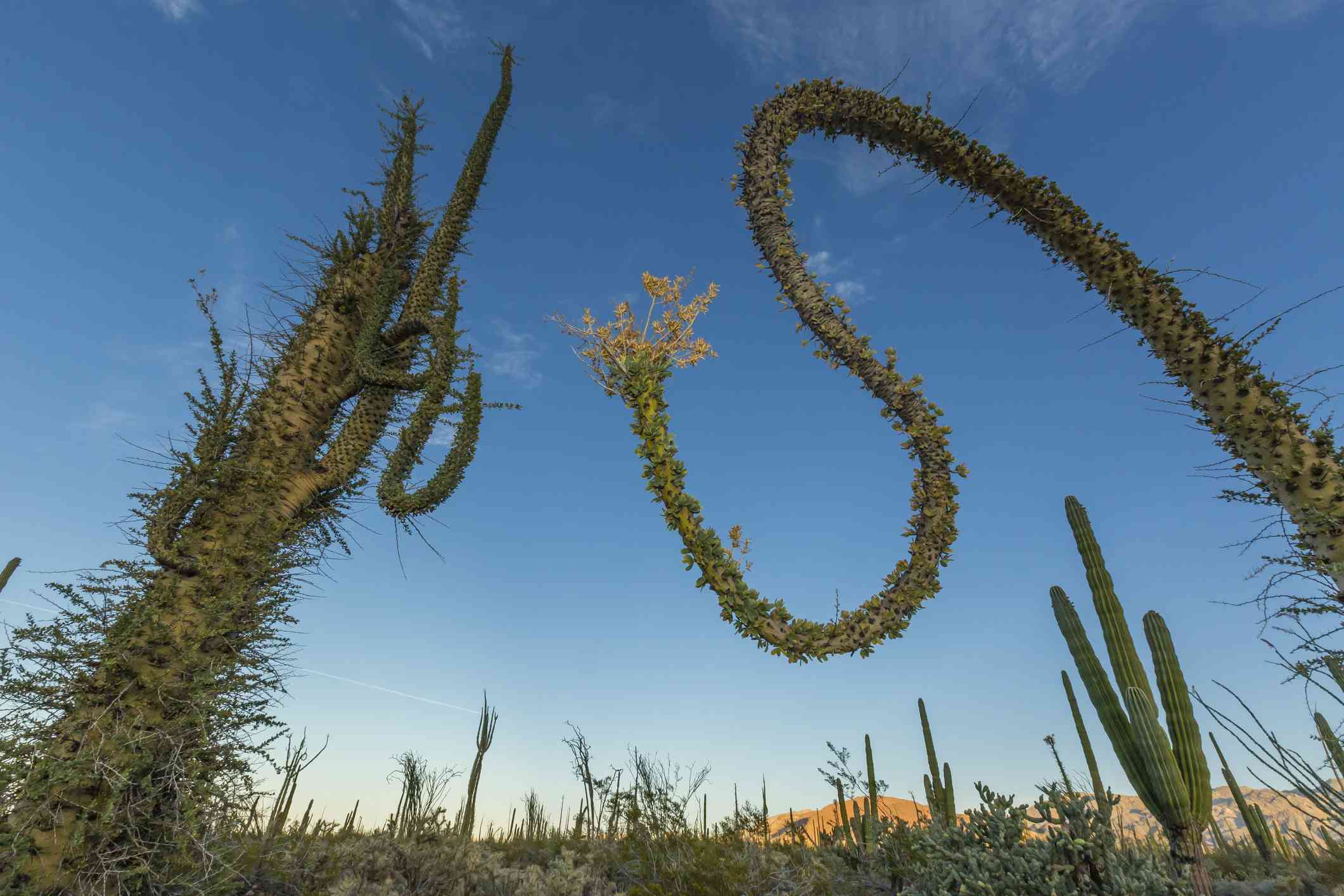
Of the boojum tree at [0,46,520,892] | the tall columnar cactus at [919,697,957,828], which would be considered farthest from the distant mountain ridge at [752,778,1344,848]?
the boojum tree at [0,46,520,892]

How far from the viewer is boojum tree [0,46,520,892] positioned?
4.55m

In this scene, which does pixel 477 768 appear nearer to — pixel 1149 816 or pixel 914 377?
pixel 914 377

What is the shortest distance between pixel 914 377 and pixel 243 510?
6.00 meters

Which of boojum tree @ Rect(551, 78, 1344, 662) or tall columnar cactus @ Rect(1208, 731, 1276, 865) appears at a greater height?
boojum tree @ Rect(551, 78, 1344, 662)

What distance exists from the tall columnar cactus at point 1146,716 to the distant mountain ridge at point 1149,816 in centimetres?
50

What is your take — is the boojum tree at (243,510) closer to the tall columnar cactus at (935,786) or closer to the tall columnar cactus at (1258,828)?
the tall columnar cactus at (935,786)

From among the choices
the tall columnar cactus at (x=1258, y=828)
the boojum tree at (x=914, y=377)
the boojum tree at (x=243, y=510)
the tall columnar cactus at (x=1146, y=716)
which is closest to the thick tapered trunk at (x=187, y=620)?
the boojum tree at (x=243, y=510)

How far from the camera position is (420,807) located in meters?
11.0

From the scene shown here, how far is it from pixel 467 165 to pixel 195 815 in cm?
840

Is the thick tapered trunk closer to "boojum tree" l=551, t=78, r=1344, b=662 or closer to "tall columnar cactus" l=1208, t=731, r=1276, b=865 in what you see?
"boojum tree" l=551, t=78, r=1344, b=662

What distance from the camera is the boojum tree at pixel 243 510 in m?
4.55

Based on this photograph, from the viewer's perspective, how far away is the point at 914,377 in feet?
9.94

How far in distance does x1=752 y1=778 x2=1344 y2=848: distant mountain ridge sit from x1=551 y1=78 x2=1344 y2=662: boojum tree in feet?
4.73

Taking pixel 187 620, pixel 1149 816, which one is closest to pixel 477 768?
pixel 187 620
